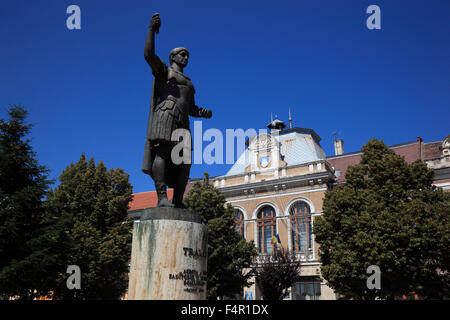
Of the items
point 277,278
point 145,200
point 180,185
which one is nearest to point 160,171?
point 180,185

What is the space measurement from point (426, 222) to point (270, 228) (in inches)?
464

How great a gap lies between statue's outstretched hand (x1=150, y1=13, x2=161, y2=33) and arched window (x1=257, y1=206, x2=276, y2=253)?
2151cm

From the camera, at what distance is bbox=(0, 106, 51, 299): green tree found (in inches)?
541

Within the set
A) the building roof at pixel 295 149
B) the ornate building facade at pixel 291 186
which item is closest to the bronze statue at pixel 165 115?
the ornate building facade at pixel 291 186

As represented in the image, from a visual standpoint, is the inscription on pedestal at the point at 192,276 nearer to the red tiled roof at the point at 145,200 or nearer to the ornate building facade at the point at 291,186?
the ornate building facade at the point at 291,186

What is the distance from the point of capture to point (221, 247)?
722 inches

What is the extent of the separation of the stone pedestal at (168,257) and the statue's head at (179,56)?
247 centimetres

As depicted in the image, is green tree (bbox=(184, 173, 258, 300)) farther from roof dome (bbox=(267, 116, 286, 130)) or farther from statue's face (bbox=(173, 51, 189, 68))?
roof dome (bbox=(267, 116, 286, 130))

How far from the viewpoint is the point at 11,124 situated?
16.4 m

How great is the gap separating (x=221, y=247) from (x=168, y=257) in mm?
13765

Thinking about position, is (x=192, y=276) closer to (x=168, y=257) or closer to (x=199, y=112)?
(x=168, y=257)

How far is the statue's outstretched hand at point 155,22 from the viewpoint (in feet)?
17.6

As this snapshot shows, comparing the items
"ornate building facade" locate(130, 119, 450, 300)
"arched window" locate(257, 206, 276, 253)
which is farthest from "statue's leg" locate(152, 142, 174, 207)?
"arched window" locate(257, 206, 276, 253)
